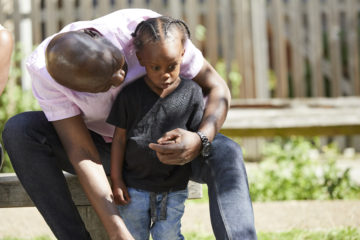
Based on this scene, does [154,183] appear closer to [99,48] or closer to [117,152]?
[117,152]

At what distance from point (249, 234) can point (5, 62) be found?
138cm

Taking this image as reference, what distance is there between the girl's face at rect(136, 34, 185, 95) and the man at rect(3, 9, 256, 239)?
100 mm

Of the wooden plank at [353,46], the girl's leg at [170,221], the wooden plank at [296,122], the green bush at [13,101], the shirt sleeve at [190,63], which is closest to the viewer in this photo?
the girl's leg at [170,221]

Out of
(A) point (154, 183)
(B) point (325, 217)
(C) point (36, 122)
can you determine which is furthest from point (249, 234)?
(B) point (325, 217)

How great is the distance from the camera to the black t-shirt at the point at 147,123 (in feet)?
7.98

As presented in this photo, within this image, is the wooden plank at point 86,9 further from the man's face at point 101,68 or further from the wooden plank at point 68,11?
the man's face at point 101,68

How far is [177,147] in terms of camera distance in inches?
88.4

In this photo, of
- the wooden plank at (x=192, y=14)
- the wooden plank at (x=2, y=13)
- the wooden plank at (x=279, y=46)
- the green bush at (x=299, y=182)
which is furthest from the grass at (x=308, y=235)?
→ the wooden plank at (x=2, y=13)

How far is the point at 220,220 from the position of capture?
223 cm

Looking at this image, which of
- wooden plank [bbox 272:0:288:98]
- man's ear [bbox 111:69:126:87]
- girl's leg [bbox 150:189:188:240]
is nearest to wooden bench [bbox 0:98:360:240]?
wooden plank [bbox 272:0:288:98]

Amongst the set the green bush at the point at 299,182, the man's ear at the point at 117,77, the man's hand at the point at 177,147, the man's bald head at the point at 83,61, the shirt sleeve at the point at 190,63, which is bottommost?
the green bush at the point at 299,182

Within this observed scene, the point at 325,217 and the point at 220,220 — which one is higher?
the point at 220,220

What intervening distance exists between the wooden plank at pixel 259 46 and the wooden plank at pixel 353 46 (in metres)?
1.07

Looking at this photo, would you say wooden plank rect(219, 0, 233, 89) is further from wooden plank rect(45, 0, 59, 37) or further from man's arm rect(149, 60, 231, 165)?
man's arm rect(149, 60, 231, 165)
